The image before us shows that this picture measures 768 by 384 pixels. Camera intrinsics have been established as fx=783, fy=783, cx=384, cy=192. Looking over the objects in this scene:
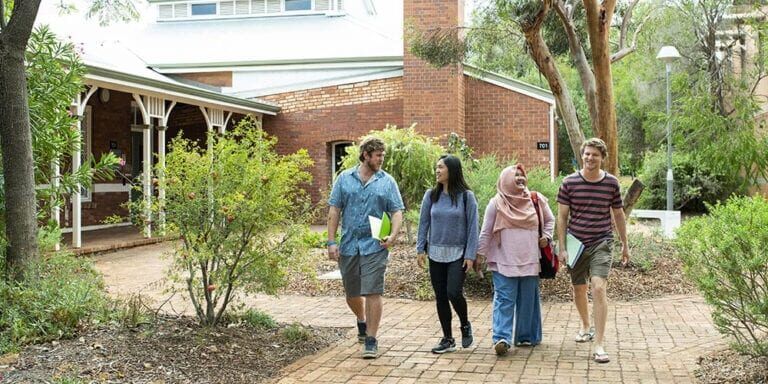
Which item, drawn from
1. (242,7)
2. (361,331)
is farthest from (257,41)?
(361,331)

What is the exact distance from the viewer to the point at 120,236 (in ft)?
53.0

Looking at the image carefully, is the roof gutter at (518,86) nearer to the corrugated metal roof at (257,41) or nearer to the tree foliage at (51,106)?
the corrugated metal roof at (257,41)

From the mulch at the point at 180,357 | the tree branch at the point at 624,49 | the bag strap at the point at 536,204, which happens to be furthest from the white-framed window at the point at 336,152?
the bag strap at the point at 536,204

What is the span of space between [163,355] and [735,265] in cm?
386

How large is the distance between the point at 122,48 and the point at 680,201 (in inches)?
695

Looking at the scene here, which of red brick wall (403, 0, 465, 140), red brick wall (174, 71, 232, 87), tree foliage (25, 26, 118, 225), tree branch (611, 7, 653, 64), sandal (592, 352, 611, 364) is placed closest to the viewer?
sandal (592, 352, 611, 364)

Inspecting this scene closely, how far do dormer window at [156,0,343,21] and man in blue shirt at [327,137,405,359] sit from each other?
60.7ft

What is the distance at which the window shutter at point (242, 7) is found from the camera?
81.1 feet

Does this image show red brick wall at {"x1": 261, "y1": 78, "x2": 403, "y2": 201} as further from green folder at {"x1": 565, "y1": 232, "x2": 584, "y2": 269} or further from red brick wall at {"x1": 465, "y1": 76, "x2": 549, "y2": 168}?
green folder at {"x1": 565, "y1": 232, "x2": 584, "y2": 269}

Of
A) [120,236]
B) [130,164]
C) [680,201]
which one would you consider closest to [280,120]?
[130,164]

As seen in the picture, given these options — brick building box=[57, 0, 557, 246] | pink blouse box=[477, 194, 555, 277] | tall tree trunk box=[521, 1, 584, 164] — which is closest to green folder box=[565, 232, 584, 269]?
pink blouse box=[477, 194, 555, 277]

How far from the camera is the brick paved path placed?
18.0ft

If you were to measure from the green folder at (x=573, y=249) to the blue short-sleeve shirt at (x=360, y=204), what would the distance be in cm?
137

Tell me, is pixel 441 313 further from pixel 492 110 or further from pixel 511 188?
pixel 492 110
